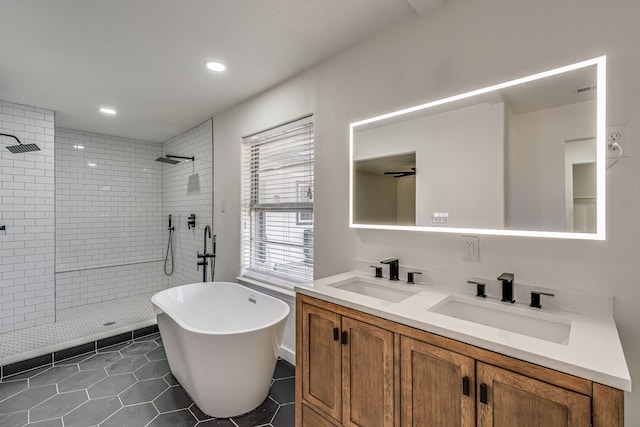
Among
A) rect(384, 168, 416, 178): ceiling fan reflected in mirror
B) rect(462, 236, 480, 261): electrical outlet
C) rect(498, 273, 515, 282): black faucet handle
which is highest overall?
rect(384, 168, 416, 178): ceiling fan reflected in mirror

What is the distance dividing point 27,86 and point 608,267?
14.9 feet

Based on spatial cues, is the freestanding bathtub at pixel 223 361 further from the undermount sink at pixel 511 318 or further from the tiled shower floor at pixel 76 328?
the tiled shower floor at pixel 76 328

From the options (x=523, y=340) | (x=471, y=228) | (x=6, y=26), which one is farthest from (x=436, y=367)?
(x=6, y=26)

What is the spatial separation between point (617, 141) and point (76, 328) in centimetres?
481

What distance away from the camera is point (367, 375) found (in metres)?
1.39

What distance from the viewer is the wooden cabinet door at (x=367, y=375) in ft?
4.28

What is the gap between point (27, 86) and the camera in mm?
2834

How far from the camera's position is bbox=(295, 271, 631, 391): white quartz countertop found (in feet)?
2.83

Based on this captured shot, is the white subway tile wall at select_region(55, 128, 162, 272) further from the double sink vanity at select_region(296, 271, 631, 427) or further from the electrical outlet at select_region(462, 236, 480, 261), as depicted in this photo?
the electrical outlet at select_region(462, 236, 480, 261)

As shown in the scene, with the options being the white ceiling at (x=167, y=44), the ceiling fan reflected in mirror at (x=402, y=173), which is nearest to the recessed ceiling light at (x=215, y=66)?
the white ceiling at (x=167, y=44)

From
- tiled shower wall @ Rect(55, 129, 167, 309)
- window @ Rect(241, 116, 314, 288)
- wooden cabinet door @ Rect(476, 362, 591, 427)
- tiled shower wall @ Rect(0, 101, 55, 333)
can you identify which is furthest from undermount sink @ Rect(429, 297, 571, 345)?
tiled shower wall @ Rect(55, 129, 167, 309)

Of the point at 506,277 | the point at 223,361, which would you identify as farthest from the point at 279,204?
the point at 506,277

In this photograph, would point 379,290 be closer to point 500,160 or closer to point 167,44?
point 500,160

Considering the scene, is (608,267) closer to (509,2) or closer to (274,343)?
(509,2)
